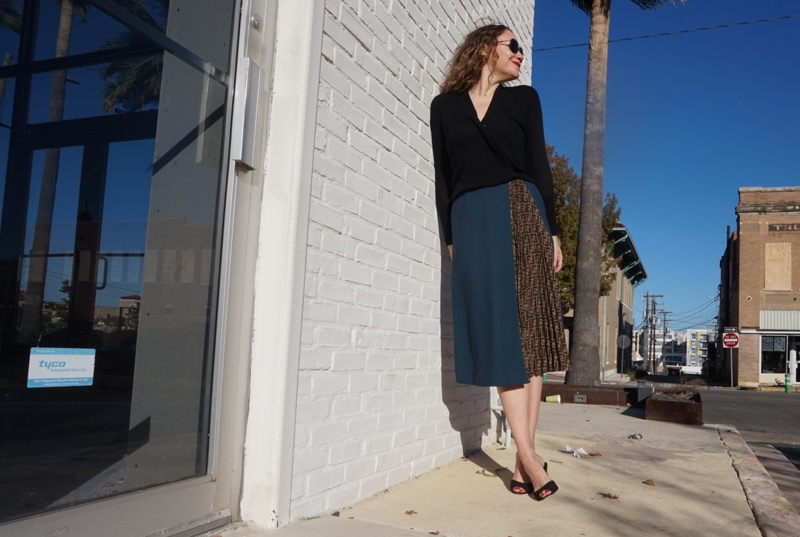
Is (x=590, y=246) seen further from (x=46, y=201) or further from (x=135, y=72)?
(x=46, y=201)

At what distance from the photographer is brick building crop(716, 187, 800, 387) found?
3200cm

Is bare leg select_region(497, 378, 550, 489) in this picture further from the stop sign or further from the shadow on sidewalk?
the stop sign

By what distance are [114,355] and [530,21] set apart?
4933 millimetres

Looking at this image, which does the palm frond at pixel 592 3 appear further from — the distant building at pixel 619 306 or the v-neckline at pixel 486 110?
the distant building at pixel 619 306

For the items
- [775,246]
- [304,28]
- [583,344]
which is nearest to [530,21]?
[304,28]

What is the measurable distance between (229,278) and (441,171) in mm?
1453

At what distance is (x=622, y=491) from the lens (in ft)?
11.0

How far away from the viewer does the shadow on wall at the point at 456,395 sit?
12.7ft

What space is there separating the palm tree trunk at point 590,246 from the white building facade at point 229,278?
9664 mm

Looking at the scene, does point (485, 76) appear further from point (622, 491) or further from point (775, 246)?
point (775, 246)

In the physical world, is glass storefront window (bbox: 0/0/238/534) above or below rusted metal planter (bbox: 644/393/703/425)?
above

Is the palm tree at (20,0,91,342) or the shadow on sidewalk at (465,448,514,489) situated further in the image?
the shadow on sidewalk at (465,448,514,489)

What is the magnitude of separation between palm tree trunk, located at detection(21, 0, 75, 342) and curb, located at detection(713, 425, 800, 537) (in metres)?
2.54

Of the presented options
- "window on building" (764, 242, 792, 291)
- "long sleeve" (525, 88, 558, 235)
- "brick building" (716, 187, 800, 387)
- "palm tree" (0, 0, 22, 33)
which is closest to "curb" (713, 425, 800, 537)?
"long sleeve" (525, 88, 558, 235)
